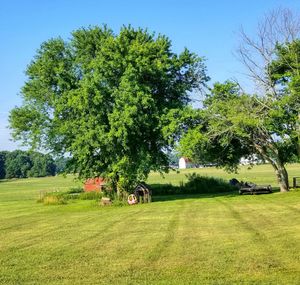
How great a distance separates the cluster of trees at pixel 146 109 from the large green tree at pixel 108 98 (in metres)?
0.09

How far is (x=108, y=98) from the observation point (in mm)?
39031

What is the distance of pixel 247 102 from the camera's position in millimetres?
37656

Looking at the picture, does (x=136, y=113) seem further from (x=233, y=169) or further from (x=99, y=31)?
(x=233, y=169)

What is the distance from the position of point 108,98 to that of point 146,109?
126 inches

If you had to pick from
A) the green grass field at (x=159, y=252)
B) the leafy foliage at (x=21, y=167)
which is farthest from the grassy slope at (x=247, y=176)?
the leafy foliage at (x=21, y=167)

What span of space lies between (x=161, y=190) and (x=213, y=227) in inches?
1325

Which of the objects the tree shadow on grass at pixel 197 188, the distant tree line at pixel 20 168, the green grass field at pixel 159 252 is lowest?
the green grass field at pixel 159 252

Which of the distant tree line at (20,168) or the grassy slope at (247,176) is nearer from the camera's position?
the grassy slope at (247,176)

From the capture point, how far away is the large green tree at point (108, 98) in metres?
37.8

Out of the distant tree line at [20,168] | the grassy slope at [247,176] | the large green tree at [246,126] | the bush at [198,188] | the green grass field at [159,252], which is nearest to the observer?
the green grass field at [159,252]

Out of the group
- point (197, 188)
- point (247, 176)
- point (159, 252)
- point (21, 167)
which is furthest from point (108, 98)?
point (21, 167)

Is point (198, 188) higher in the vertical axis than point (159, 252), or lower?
higher

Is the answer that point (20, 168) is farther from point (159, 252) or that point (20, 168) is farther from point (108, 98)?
point (159, 252)

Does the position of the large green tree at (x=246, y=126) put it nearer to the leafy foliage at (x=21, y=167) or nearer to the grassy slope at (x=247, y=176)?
the grassy slope at (x=247, y=176)
